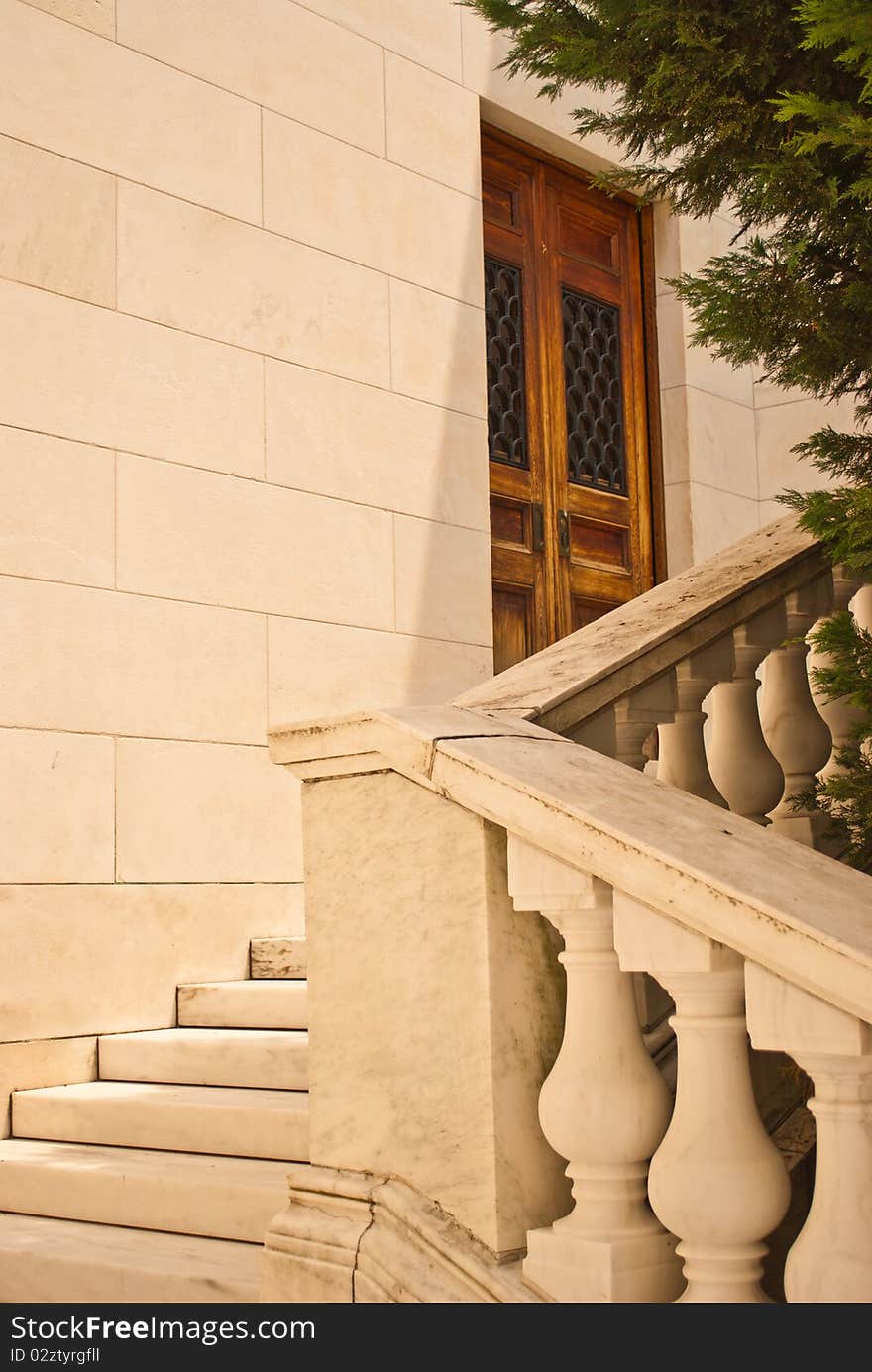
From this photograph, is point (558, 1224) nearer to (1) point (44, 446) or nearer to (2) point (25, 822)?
(2) point (25, 822)

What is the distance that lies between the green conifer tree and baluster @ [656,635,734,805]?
12.3 inches

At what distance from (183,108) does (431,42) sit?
155 centimetres

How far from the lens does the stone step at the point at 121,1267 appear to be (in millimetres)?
3035

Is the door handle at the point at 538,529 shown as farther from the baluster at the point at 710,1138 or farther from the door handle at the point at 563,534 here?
the baluster at the point at 710,1138

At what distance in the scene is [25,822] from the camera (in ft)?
15.3

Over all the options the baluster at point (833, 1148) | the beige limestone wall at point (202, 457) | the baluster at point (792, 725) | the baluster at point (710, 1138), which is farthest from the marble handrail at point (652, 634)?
the beige limestone wall at point (202, 457)

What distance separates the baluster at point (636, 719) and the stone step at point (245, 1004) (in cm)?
175

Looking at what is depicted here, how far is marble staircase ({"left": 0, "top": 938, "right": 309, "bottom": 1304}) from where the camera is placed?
127 inches

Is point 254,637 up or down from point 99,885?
Answer: up

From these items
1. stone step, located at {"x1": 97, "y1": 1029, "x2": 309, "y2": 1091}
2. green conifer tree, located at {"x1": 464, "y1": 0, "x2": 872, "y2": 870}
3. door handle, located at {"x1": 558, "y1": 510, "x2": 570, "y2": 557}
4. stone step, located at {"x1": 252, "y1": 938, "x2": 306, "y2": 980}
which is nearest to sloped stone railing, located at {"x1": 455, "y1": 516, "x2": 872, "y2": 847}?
green conifer tree, located at {"x1": 464, "y1": 0, "x2": 872, "y2": 870}

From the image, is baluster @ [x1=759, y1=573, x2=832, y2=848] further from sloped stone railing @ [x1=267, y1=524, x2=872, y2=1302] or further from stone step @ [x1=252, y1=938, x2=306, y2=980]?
stone step @ [x1=252, y1=938, x2=306, y2=980]

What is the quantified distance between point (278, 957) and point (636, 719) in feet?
8.30

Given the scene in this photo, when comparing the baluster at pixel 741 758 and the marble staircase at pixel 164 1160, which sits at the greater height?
the baluster at pixel 741 758
